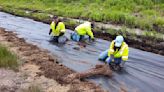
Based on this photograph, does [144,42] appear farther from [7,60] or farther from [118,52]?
[7,60]

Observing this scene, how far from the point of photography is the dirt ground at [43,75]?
8977 mm

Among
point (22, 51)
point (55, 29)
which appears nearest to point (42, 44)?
point (55, 29)

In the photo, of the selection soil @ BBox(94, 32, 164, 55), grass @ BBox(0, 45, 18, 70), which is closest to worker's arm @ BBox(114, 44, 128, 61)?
grass @ BBox(0, 45, 18, 70)

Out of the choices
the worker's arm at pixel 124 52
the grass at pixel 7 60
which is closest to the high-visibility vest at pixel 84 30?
the worker's arm at pixel 124 52

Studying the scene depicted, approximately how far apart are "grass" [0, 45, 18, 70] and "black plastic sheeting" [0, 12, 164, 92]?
209cm

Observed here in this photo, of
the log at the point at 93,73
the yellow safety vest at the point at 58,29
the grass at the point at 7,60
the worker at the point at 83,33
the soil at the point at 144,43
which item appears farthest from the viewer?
the worker at the point at 83,33

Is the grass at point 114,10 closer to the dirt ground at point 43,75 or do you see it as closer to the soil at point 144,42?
the soil at point 144,42

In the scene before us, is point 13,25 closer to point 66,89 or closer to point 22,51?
point 22,51

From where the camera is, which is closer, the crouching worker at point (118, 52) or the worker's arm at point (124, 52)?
the crouching worker at point (118, 52)

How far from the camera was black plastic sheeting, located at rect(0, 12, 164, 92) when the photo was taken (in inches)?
397

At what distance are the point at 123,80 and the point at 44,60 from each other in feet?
10.2

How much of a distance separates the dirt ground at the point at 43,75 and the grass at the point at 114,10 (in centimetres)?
855

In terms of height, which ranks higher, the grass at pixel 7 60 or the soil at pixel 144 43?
the grass at pixel 7 60

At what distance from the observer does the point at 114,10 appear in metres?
24.9
